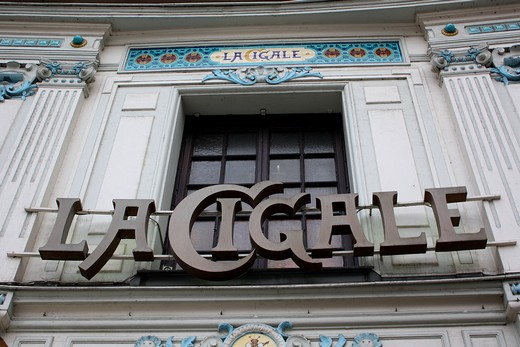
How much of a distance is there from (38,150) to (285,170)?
9.20 ft

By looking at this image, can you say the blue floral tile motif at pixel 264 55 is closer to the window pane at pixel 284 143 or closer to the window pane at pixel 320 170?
the window pane at pixel 284 143

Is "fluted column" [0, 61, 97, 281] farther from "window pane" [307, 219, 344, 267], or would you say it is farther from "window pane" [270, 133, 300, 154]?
"window pane" [307, 219, 344, 267]

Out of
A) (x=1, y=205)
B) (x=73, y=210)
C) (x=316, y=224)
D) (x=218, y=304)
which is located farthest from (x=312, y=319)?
(x=1, y=205)

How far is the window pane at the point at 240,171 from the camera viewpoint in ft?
26.0

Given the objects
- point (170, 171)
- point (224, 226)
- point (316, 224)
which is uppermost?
point (170, 171)

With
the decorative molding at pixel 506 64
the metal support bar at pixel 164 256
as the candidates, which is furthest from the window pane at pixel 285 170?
the decorative molding at pixel 506 64

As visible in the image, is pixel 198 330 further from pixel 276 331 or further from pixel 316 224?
pixel 316 224

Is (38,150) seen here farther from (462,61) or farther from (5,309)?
(462,61)

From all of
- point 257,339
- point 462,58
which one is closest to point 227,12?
point 462,58

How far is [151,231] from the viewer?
679 cm

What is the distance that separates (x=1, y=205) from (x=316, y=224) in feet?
10.7

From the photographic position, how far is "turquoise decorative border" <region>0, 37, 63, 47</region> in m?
8.93

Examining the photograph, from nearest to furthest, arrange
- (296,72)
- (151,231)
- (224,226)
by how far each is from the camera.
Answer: (224,226) → (151,231) → (296,72)

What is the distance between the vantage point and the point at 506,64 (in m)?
8.21
